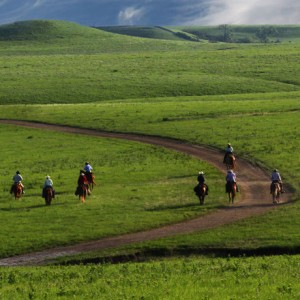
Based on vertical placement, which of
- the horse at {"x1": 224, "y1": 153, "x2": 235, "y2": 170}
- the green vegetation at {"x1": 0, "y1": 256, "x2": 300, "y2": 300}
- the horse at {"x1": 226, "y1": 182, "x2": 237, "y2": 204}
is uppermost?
the horse at {"x1": 224, "y1": 153, "x2": 235, "y2": 170}

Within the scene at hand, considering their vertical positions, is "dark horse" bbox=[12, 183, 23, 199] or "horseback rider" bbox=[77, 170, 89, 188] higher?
"horseback rider" bbox=[77, 170, 89, 188]

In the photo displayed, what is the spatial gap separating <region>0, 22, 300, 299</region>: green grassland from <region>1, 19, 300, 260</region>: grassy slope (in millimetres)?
191

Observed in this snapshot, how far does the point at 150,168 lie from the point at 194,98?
5619 cm

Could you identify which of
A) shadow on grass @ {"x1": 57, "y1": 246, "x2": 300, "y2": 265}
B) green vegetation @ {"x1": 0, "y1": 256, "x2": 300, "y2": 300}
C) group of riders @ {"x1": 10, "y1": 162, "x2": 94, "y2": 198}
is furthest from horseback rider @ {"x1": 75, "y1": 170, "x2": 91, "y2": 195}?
green vegetation @ {"x1": 0, "y1": 256, "x2": 300, "y2": 300}

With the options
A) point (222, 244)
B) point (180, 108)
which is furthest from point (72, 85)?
point (222, 244)

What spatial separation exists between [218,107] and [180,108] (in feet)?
14.4

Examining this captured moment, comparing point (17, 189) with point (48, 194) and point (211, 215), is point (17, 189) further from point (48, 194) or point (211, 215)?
point (211, 215)

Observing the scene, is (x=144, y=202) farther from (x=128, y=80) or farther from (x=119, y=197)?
(x=128, y=80)

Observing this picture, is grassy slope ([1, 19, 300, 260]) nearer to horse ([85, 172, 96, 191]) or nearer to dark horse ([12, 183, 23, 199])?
horse ([85, 172, 96, 191])

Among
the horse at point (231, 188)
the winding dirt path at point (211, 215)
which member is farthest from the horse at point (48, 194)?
the horse at point (231, 188)

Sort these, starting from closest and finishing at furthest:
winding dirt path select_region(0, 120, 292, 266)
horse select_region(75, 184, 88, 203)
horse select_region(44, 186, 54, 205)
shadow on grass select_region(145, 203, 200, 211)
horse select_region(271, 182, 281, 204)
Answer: winding dirt path select_region(0, 120, 292, 266) < shadow on grass select_region(145, 203, 200, 211) < horse select_region(271, 182, 281, 204) < horse select_region(44, 186, 54, 205) < horse select_region(75, 184, 88, 203)

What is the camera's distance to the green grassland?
31859mm

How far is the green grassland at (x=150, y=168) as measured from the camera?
1254 inches

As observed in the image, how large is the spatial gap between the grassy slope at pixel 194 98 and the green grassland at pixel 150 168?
191 mm
